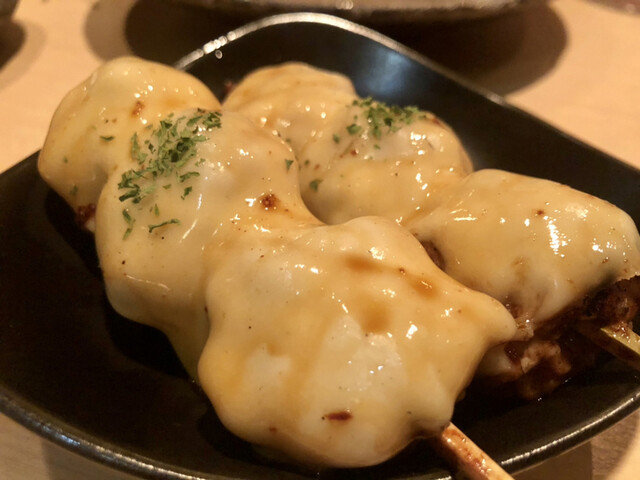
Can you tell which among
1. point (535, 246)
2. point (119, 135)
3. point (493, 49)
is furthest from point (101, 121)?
point (493, 49)

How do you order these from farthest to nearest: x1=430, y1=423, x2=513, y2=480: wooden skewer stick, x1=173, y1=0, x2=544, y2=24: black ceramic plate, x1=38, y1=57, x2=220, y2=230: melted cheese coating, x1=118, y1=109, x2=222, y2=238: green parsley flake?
x1=173, y1=0, x2=544, y2=24: black ceramic plate < x1=38, y1=57, x2=220, y2=230: melted cheese coating < x1=118, y1=109, x2=222, y2=238: green parsley flake < x1=430, y1=423, x2=513, y2=480: wooden skewer stick

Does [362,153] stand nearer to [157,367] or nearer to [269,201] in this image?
[269,201]

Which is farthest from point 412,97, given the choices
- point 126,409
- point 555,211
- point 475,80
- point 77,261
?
point 126,409

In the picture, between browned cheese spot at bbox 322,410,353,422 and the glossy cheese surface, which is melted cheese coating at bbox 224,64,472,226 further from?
browned cheese spot at bbox 322,410,353,422

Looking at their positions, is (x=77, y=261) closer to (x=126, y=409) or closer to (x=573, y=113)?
(x=126, y=409)

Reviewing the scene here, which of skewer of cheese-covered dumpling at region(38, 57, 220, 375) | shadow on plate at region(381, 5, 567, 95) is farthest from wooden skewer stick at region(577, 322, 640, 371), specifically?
shadow on plate at region(381, 5, 567, 95)

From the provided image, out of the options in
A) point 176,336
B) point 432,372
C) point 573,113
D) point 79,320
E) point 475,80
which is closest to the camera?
point 432,372
